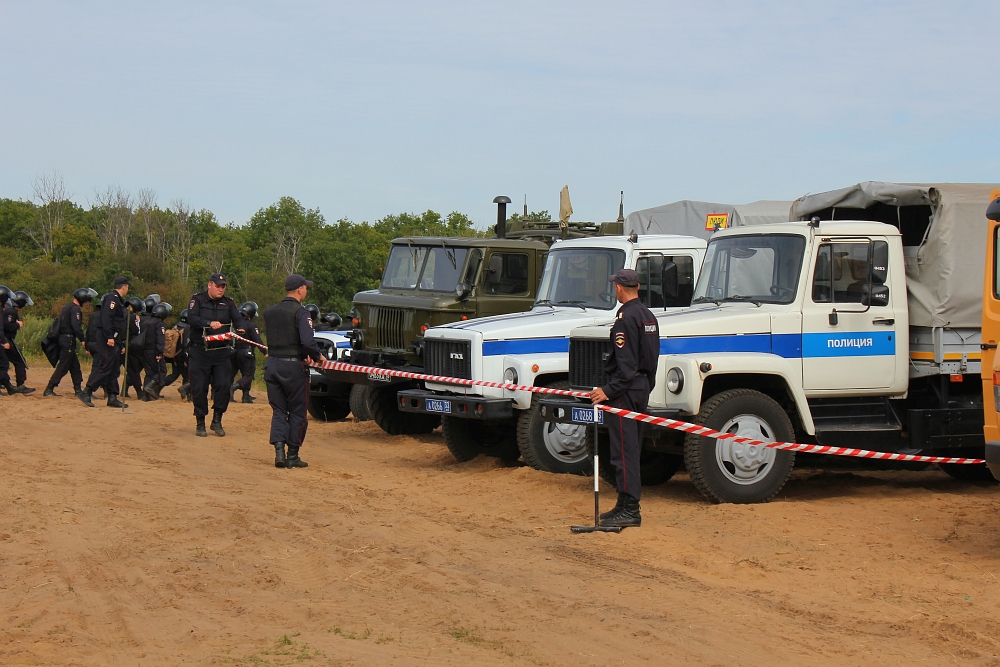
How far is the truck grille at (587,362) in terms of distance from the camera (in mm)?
9664

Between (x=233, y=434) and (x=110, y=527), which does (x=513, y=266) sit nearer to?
(x=233, y=434)

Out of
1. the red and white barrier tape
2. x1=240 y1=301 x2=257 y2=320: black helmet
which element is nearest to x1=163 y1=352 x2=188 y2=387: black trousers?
x1=240 y1=301 x2=257 y2=320: black helmet

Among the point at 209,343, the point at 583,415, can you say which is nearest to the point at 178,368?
the point at 209,343

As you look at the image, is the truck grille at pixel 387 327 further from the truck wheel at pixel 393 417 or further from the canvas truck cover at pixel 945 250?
the canvas truck cover at pixel 945 250

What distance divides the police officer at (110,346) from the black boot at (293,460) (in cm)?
669

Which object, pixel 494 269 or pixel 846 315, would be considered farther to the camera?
pixel 494 269

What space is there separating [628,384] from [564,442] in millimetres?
2631

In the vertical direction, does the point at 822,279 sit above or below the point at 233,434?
above

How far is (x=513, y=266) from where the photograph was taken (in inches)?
535

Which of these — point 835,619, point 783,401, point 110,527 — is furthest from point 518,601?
point 783,401

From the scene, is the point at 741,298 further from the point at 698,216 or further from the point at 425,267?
the point at 698,216

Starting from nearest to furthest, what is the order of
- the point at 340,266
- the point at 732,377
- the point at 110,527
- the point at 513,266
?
the point at 110,527
the point at 732,377
the point at 513,266
the point at 340,266

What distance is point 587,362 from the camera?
9.85m

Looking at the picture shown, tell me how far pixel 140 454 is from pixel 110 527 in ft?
12.6
